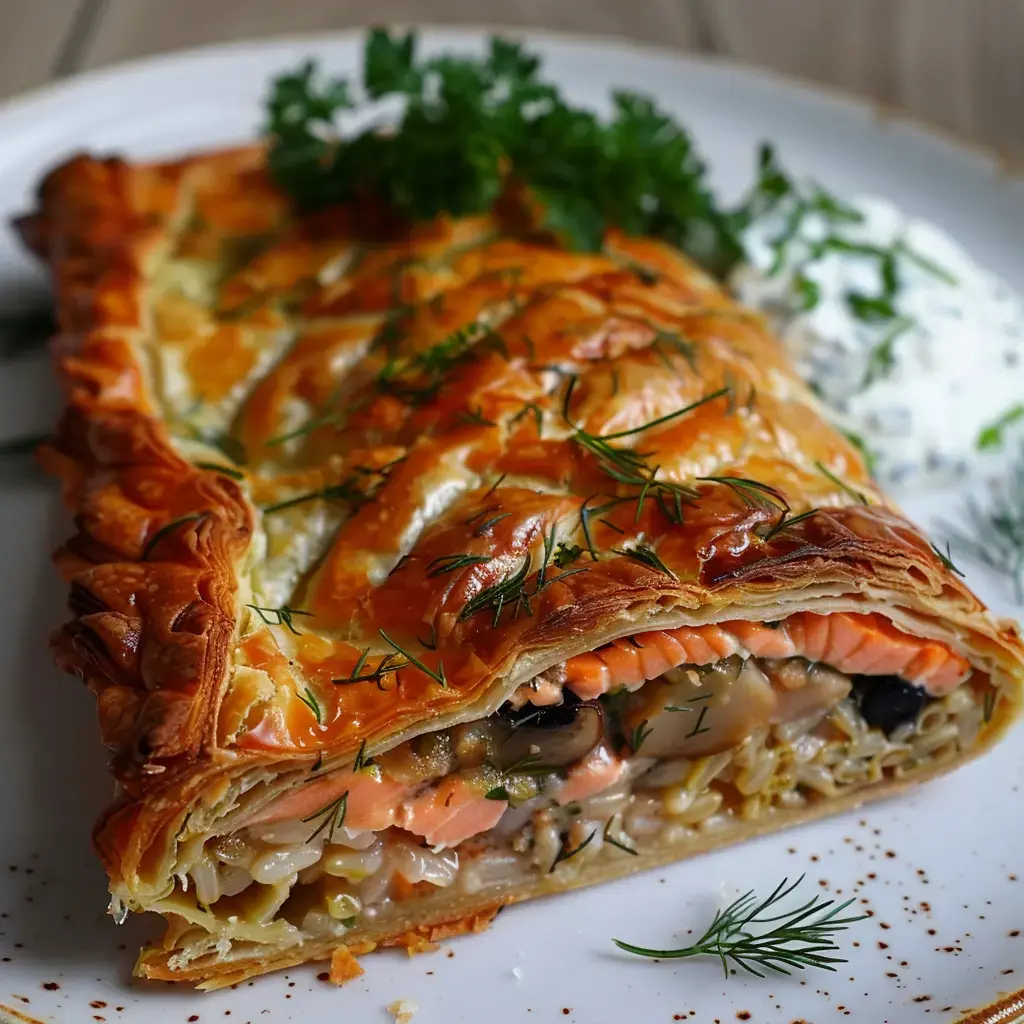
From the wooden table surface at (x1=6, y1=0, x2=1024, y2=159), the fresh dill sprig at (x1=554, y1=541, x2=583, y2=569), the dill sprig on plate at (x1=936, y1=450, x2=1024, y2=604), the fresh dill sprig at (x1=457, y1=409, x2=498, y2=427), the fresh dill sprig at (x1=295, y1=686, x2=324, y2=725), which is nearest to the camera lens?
the fresh dill sprig at (x1=295, y1=686, x2=324, y2=725)

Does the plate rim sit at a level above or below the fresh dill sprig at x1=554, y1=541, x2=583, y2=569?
above

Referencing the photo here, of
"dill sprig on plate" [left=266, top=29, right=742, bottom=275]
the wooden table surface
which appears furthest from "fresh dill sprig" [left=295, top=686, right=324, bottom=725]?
the wooden table surface

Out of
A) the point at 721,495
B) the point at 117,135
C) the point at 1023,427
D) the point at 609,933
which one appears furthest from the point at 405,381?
the point at 117,135

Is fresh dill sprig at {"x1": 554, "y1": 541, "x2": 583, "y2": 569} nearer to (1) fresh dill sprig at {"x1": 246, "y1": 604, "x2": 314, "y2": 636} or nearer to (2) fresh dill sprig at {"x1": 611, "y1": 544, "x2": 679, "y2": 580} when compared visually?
(2) fresh dill sprig at {"x1": 611, "y1": 544, "x2": 679, "y2": 580}

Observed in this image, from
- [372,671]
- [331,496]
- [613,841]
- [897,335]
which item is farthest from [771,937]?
[897,335]

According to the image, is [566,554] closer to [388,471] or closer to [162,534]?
[388,471]

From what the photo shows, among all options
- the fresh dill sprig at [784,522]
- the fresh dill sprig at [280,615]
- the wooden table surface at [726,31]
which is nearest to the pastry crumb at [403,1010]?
the fresh dill sprig at [280,615]
